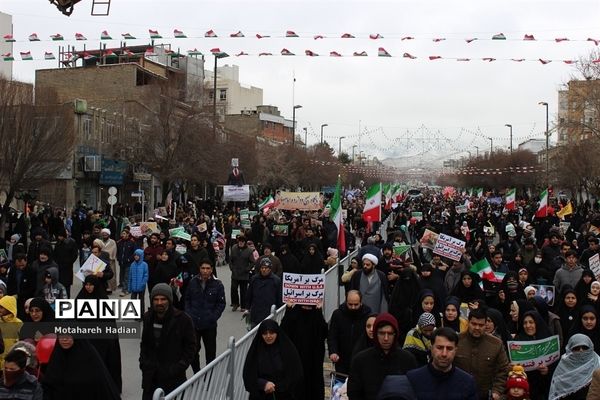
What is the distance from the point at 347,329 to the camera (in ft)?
23.7

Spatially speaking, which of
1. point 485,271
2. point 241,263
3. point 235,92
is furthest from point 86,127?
point 235,92

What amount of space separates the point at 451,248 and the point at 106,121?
3374 cm

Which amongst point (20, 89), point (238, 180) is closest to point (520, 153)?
point (238, 180)

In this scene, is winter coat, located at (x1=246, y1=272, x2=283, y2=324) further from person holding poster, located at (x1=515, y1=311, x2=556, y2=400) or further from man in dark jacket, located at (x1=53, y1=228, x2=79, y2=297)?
man in dark jacket, located at (x1=53, y1=228, x2=79, y2=297)

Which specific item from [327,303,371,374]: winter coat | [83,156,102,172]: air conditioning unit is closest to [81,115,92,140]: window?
[83,156,102,172]: air conditioning unit

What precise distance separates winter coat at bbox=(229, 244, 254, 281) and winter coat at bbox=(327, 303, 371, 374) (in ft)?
20.9

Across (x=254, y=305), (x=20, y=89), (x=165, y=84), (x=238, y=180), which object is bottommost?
(x=254, y=305)

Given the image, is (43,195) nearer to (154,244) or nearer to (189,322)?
(154,244)

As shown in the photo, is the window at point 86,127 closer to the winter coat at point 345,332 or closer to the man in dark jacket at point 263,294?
the man in dark jacket at point 263,294

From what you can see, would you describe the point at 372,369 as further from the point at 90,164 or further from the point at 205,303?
the point at 90,164

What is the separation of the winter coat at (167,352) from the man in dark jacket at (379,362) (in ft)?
5.46

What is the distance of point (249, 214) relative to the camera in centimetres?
2583

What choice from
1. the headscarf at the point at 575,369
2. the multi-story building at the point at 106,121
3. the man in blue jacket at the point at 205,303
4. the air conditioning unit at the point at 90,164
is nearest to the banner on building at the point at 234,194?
the multi-story building at the point at 106,121

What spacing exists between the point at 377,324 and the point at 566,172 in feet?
141
